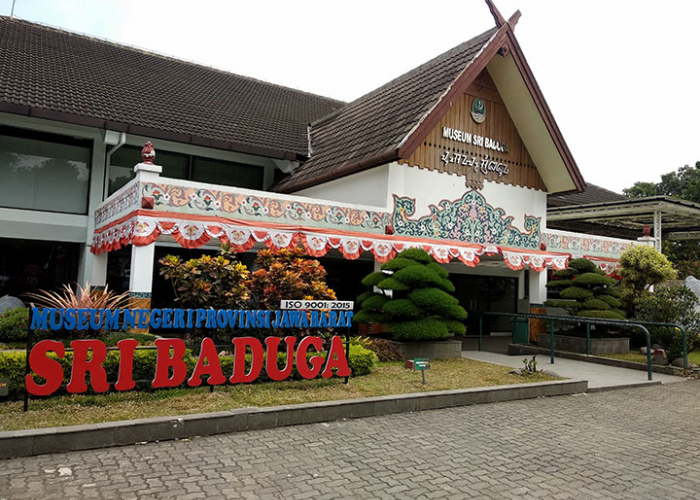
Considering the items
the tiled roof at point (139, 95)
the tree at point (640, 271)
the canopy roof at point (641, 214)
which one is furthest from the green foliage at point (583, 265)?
the tiled roof at point (139, 95)

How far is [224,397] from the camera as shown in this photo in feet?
→ 21.7

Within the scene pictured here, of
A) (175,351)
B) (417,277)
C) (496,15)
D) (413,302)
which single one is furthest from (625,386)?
(496,15)

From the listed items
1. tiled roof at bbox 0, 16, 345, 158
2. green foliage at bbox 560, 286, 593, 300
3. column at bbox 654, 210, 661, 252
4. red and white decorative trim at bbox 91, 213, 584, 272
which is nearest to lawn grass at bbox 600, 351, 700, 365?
green foliage at bbox 560, 286, 593, 300

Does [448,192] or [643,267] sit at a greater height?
[448,192]

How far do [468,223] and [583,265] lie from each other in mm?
3443

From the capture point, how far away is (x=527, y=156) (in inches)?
591

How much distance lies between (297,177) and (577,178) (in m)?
7.68

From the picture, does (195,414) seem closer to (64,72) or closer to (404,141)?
(404,141)

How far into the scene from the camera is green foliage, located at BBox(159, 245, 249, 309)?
8047mm

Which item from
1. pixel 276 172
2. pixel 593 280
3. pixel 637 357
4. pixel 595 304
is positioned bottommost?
pixel 637 357

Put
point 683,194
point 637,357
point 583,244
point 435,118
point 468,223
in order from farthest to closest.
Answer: point 683,194
point 583,244
point 468,223
point 637,357
point 435,118

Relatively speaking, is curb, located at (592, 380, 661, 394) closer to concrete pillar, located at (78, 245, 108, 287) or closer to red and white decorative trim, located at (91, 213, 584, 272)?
red and white decorative trim, located at (91, 213, 584, 272)

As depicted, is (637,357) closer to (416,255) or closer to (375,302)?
(416,255)

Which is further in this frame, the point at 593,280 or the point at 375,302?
the point at 593,280
